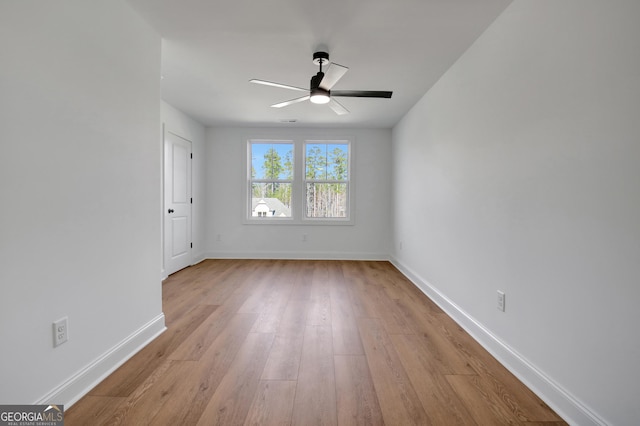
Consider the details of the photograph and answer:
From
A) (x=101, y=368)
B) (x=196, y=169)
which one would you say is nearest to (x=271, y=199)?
(x=196, y=169)

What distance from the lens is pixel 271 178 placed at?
5.80m

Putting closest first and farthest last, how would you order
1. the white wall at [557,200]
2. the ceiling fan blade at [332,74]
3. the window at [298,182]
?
the white wall at [557,200] → the ceiling fan blade at [332,74] → the window at [298,182]

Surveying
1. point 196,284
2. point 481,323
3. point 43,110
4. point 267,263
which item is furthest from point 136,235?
point 267,263

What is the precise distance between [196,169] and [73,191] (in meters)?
3.74

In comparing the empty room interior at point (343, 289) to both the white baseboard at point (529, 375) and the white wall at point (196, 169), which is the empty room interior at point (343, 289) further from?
the white wall at point (196, 169)

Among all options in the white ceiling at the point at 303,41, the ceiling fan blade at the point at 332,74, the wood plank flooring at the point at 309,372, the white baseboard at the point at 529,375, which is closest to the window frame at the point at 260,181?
the white ceiling at the point at 303,41

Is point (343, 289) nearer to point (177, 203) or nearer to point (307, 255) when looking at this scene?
point (307, 255)

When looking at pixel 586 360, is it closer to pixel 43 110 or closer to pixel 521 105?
pixel 521 105

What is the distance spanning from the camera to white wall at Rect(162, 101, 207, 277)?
185 inches

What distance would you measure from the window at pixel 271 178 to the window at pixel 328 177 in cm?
35

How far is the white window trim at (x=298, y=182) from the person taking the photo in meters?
5.68

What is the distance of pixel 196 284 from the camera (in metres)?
3.93

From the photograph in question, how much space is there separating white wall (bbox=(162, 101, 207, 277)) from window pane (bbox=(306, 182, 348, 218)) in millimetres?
1894

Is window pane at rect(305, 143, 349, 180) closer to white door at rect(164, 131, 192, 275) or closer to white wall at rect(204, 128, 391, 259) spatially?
white wall at rect(204, 128, 391, 259)
